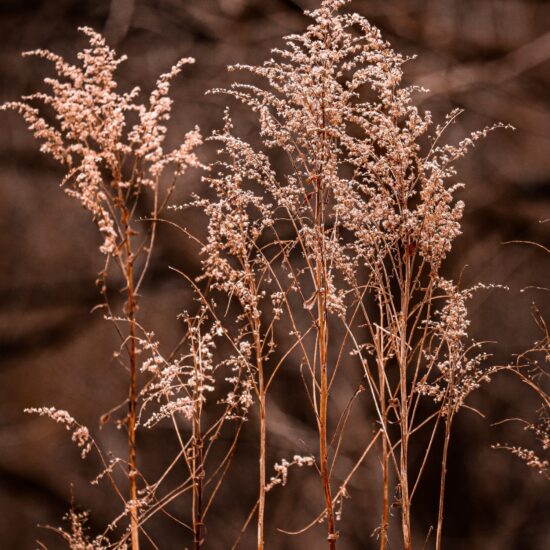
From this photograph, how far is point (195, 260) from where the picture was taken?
7.72ft

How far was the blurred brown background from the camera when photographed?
227 cm

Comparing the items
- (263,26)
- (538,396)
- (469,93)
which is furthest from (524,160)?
(263,26)

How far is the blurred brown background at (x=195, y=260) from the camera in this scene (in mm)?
2273

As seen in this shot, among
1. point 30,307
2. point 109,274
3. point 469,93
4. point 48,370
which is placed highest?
point 469,93

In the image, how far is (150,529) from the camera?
2.26m

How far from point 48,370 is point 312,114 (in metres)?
1.24

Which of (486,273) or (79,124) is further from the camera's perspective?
(486,273)

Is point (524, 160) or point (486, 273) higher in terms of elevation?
point (524, 160)

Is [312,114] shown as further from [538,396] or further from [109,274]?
[538,396]

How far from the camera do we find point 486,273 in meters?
2.45

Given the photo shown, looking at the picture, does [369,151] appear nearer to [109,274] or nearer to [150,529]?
[109,274]

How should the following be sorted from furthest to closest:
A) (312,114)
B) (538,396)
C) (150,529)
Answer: (538,396) < (150,529) < (312,114)

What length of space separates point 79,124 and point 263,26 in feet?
4.50

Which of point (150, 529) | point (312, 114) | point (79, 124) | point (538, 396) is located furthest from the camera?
point (538, 396)
